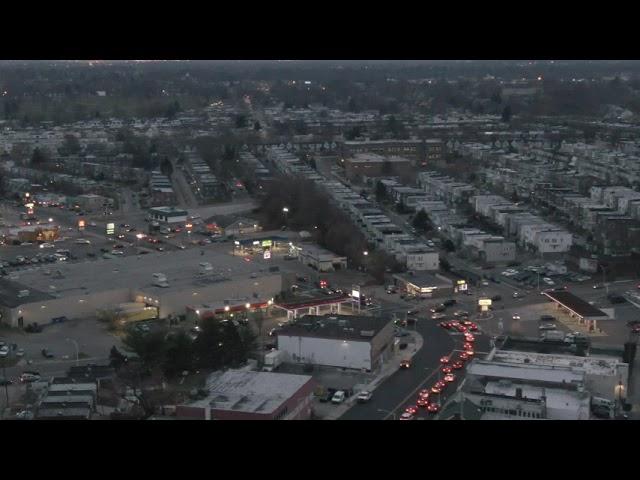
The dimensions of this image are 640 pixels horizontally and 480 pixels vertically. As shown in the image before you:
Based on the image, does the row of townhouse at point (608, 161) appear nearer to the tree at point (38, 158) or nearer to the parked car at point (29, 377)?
the tree at point (38, 158)

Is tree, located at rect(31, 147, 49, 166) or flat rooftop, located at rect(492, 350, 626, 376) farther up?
flat rooftop, located at rect(492, 350, 626, 376)

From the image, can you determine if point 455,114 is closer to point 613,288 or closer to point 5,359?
point 613,288

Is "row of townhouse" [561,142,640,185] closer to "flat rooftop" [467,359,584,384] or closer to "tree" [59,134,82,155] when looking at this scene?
"flat rooftop" [467,359,584,384]

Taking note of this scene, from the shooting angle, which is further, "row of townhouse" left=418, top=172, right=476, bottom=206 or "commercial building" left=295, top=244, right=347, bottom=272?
"row of townhouse" left=418, top=172, right=476, bottom=206

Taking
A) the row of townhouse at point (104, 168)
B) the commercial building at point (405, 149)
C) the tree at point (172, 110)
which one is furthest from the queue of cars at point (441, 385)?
the tree at point (172, 110)

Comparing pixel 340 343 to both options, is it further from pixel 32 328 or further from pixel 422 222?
pixel 422 222

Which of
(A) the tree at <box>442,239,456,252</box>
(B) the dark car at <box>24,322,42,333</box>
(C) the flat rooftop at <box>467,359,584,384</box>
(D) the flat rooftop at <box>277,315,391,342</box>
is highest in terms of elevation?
(C) the flat rooftop at <box>467,359,584,384</box>

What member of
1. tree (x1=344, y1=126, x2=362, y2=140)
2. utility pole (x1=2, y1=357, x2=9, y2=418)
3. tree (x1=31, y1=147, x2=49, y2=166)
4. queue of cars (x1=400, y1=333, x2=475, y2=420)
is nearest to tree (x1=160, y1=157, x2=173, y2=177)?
tree (x1=31, y1=147, x2=49, y2=166)
